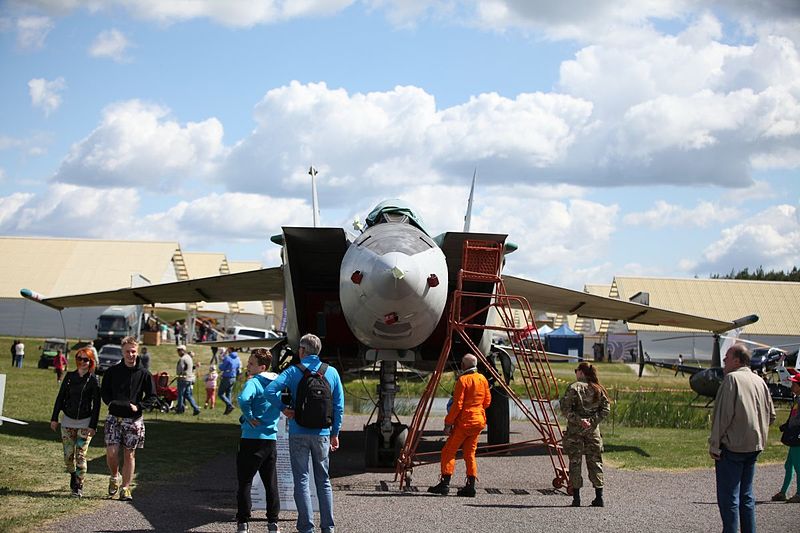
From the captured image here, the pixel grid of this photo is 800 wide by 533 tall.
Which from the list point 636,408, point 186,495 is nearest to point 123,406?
point 186,495

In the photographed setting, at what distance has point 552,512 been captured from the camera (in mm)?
8766

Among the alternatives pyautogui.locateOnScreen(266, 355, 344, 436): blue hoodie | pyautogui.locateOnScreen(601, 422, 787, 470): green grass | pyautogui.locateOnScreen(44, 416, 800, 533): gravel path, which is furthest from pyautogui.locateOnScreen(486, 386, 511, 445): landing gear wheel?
pyautogui.locateOnScreen(266, 355, 344, 436): blue hoodie

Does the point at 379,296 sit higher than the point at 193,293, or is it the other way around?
the point at 193,293

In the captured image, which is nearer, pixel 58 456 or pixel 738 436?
pixel 738 436

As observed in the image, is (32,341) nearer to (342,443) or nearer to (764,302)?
(342,443)

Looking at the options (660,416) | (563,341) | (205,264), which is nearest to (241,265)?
(205,264)

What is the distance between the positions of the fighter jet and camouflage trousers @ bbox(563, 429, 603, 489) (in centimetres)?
206

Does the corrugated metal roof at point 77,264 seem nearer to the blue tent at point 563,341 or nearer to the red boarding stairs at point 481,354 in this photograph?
the blue tent at point 563,341

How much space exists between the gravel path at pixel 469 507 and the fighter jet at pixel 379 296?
5.50 feet

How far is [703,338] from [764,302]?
988 centimetres

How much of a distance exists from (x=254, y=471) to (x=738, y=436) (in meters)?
3.89

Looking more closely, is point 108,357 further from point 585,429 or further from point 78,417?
point 585,429

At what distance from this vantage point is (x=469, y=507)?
891 cm

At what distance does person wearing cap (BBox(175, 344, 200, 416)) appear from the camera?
20016mm
